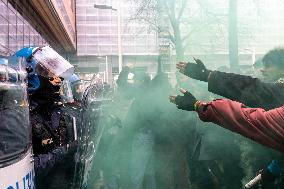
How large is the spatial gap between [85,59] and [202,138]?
108ft

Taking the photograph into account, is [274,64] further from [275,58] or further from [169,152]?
[169,152]

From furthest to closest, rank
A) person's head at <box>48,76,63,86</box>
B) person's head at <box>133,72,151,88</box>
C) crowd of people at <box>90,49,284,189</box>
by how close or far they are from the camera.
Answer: person's head at <box>133,72,151,88</box>
crowd of people at <box>90,49,284,189</box>
person's head at <box>48,76,63,86</box>

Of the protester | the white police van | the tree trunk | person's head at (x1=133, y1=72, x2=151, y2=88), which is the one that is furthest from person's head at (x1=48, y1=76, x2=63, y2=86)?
the tree trunk

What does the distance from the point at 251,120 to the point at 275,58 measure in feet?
4.70

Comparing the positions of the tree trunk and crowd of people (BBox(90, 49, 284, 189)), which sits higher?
the tree trunk

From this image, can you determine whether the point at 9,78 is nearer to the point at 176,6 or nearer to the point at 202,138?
the point at 202,138

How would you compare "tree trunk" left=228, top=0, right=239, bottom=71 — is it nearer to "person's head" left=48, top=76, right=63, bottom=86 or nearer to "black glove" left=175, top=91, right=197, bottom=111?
"person's head" left=48, top=76, right=63, bottom=86

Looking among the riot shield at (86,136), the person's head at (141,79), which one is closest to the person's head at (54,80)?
the riot shield at (86,136)

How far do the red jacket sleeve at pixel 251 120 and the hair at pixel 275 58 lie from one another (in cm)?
129

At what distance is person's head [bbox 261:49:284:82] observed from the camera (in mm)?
3727

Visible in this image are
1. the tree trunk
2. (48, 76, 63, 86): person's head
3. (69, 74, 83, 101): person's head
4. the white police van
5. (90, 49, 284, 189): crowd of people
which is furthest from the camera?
the tree trunk

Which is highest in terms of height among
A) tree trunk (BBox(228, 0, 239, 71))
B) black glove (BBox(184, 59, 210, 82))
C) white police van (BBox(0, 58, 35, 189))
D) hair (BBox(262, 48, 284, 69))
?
tree trunk (BBox(228, 0, 239, 71))

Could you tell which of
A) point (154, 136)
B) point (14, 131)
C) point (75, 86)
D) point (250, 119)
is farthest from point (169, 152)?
point (75, 86)

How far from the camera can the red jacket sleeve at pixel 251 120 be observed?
244cm
